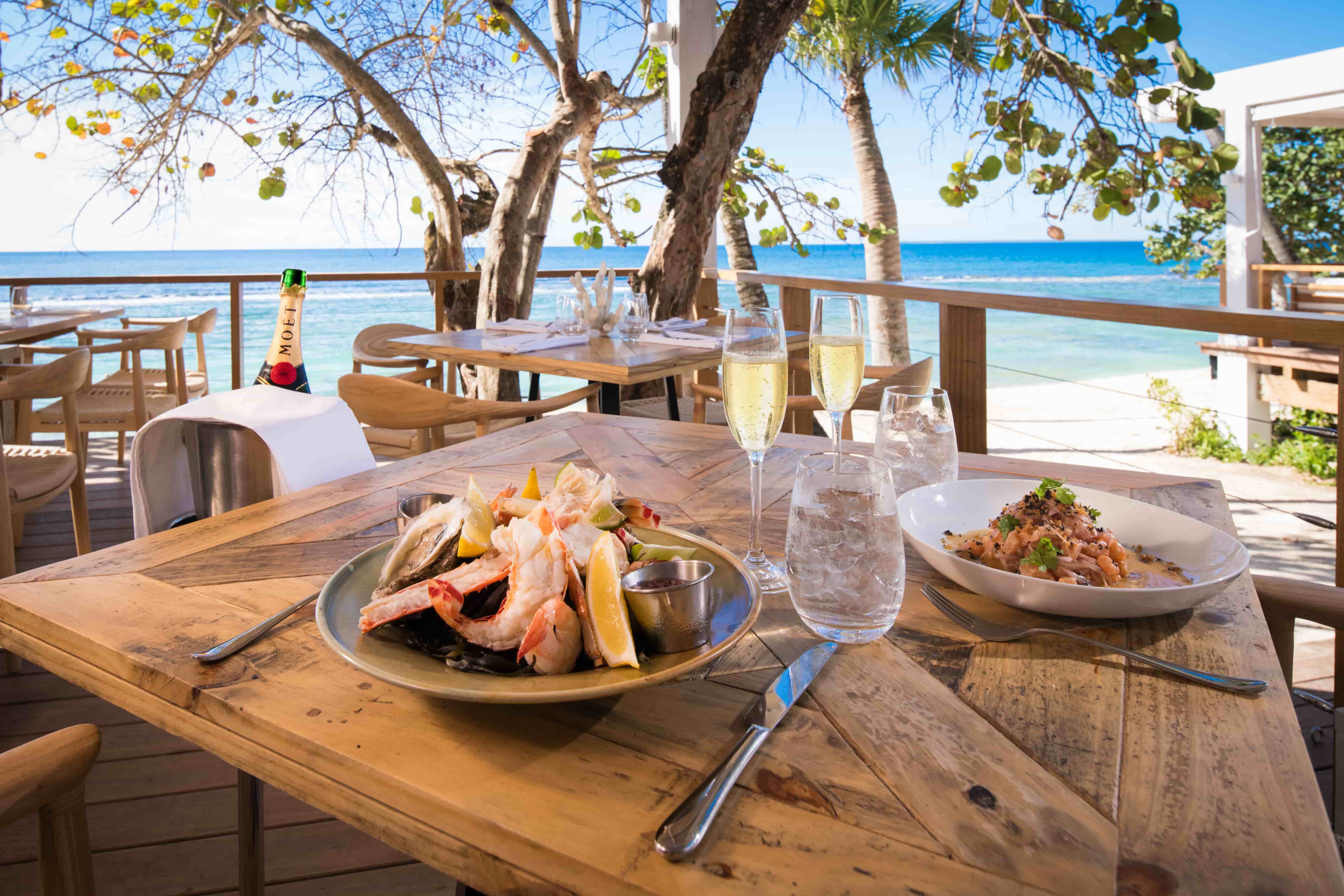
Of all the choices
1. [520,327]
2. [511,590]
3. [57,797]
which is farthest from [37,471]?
[511,590]

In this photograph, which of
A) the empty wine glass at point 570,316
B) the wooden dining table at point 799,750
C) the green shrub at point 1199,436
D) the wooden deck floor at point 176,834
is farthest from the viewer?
the green shrub at point 1199,436

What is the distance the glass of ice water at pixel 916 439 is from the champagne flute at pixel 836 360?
0.32 feet

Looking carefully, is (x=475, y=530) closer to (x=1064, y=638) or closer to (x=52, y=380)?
(x=1064, y=638)

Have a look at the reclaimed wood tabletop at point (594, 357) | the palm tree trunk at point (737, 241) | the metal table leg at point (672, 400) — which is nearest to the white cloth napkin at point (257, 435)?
the reclaimed wood tabletop at point (594, 357)

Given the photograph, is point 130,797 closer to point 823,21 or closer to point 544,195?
point 544,195

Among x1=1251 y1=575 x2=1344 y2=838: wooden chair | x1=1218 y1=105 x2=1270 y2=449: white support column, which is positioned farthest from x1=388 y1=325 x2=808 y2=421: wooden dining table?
x1=1218 y1=105 x2=1270 y2=449: white support column

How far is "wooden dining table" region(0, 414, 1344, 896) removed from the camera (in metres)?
0.42

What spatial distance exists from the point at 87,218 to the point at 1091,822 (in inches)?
203

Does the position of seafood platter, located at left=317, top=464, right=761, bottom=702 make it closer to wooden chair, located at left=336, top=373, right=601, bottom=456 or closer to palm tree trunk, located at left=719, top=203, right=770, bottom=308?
wooden chair, located at left=336, top=373, right=601, bottom=456

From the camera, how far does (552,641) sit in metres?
0.51

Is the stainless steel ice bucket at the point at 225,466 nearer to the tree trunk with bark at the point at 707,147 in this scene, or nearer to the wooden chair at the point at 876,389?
the wooden chair at the point at 876,389

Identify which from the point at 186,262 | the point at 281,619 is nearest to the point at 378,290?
the point at 186,262

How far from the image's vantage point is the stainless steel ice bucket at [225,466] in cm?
106

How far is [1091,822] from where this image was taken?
446 mm
